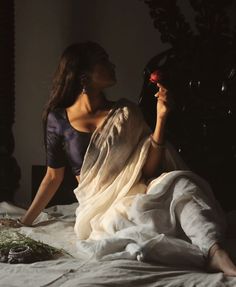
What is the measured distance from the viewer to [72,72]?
2264 millimetres

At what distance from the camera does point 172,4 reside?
8.40 ft

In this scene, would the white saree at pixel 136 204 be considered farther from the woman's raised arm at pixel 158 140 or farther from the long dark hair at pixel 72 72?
the long dark hair at pixel 72 72

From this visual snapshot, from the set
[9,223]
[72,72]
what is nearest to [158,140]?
[72,72]

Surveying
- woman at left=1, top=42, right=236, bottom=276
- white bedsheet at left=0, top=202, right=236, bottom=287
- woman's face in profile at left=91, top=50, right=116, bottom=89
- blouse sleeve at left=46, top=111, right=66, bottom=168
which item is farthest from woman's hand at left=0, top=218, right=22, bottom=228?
woman's face in profile at left=91, top=50, right=116, bottom=89

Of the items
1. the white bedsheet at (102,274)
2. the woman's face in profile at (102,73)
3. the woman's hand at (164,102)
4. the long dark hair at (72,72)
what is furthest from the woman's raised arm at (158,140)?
the white bedsheet at (102,274)

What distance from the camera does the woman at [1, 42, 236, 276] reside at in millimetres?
1896

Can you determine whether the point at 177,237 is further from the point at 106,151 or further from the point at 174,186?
the point at 106,151

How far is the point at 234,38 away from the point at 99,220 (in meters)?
0.99

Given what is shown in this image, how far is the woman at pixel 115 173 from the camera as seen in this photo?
190 cm

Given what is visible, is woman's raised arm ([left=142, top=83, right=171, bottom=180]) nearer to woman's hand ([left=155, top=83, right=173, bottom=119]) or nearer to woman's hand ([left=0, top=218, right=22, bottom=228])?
woman's hand ([left=155, top=83, right=173, bottom=119])

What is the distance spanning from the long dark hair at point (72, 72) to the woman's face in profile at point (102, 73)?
19mm

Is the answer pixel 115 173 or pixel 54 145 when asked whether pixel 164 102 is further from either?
pixel 54 145

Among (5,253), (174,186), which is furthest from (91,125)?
(5,253)

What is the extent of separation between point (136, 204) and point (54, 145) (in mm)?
495
